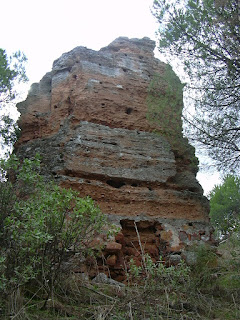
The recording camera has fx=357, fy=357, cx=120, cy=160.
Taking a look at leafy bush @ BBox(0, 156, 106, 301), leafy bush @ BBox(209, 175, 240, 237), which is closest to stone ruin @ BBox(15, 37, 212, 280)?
leafy bush @ BBox(0, 156, 106, 301)

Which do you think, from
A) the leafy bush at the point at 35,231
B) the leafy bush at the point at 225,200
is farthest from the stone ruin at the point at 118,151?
the leafy bush at the point at 225,200

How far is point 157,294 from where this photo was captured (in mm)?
4801

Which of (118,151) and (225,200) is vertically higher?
(225,200)

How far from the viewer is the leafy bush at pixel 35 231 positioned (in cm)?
407

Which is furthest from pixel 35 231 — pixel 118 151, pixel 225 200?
pixel 225 200

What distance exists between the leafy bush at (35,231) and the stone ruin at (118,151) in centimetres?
181

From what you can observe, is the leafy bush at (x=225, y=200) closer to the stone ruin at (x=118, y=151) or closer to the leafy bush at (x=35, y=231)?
the stone ruin at (x=118, y=151)

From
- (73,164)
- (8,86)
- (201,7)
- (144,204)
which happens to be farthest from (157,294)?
(8,86)

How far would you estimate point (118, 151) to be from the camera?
803 cm

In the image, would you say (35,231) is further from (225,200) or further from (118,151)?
(225,200)

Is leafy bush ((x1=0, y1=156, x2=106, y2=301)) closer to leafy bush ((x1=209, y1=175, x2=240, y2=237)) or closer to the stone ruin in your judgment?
the stone ruin

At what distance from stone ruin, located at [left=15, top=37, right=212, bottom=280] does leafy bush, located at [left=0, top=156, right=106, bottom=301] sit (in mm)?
1812

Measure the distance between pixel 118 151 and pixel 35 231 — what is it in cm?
421

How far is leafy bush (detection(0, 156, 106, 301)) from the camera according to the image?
4.07 meters
